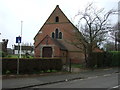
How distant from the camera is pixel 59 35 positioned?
42219 millimetres

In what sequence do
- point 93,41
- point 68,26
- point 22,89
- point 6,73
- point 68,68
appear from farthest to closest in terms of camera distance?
point 68,26 → point 93,41 → point 68,68 → point 6,73 → point 22,89

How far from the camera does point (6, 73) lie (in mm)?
16234

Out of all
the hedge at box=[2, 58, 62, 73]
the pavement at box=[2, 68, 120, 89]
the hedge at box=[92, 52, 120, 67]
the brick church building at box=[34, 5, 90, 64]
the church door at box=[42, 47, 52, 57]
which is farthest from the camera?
the brick church building at box=[34, 5, 90, 64]

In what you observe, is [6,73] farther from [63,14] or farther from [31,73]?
[63,14]

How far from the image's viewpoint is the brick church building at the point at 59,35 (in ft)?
124

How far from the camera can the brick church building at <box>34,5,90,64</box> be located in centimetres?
3775

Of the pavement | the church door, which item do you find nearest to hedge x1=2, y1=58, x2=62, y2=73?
the pavement

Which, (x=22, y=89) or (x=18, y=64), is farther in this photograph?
(x=18, y=64)

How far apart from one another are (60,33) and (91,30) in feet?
46.7

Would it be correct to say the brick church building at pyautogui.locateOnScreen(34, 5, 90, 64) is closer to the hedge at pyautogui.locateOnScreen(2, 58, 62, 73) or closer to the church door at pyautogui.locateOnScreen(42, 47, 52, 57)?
the church door at pyautogui.locateOnScreen(42, 47, 52, 57)

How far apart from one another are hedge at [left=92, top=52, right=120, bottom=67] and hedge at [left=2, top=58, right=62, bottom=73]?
27.8ft

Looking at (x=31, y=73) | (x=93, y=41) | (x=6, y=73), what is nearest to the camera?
(x=6, y=73)

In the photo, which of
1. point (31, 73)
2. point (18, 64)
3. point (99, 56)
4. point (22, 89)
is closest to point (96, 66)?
point (99, 56)

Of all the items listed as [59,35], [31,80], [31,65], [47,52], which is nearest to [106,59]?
[47,52]
